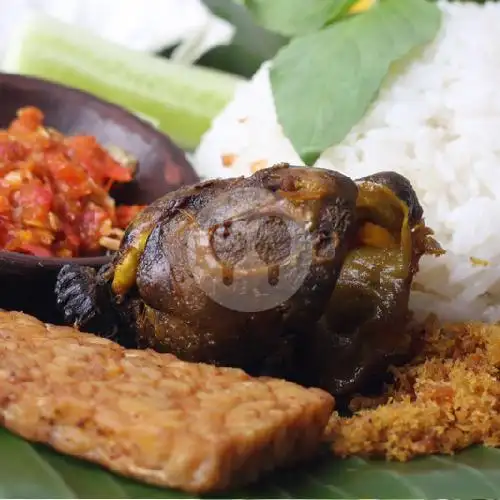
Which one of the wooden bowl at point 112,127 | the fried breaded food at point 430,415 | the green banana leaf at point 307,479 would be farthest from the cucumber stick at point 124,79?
the green banana leaf at point 307,479

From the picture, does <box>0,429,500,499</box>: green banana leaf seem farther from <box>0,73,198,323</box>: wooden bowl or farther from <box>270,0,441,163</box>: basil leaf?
→ <box>0,73,198,323</box>: wooden bowl

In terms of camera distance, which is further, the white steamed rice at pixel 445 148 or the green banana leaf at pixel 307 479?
the white steamed rice at pixel 445 148

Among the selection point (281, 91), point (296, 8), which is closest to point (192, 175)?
point (281, 91)

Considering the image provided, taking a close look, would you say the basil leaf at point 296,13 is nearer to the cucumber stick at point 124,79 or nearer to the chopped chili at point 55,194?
the cucumber stick at point 124,79

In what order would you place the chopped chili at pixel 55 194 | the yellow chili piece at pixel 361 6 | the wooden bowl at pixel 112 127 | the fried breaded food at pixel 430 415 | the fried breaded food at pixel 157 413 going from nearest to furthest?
the fried breaded food at pixel 157 413 < the fried breaded food at pixel 430 415 < the chopped chili at pixel 55 194 < the wooden bowl at pixel 112 127 < the yellow chili piece at pixel 361 6

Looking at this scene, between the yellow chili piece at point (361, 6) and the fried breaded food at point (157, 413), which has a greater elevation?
the yellow chili piece at point (361, 6)

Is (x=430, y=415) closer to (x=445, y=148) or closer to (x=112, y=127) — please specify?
(x=445, y=148)

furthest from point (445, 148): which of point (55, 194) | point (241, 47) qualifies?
point (241, 47)
